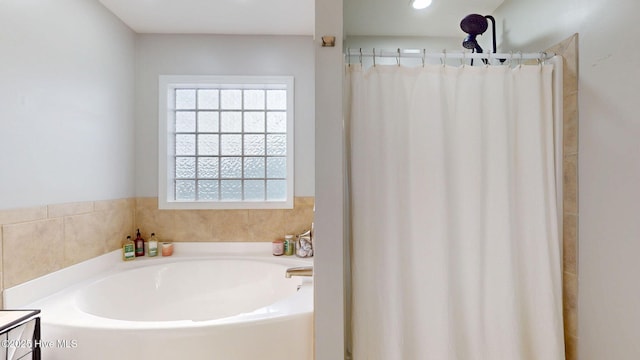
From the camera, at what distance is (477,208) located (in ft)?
3.97

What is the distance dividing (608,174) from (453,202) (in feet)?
1.77

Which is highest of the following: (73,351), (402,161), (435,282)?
(402,161)

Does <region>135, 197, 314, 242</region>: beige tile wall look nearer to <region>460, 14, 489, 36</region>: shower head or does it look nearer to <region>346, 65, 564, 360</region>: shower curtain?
<region>346, 65, 564, 360</region>: shower curtain

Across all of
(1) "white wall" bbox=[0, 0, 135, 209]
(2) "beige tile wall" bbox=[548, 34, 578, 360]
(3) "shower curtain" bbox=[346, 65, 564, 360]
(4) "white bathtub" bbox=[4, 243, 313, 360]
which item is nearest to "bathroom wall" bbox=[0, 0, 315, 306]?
(1) "white wall" bbox=[0, 0, 135, 209]

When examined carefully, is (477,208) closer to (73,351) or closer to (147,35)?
(73,351)

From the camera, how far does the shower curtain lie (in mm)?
1186

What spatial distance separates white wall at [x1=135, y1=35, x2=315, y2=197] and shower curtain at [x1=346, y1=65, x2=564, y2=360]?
1369 mm

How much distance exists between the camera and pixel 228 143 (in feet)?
8.51

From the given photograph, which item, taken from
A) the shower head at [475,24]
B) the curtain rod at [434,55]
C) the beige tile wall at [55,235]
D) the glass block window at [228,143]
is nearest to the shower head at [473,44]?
the shower head at [475,24]

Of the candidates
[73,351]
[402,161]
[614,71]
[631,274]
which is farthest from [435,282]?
[73,351]

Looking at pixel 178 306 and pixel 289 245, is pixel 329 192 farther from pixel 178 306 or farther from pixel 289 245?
pixel 178 306

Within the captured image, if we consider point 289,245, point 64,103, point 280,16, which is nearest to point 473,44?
point 280,16

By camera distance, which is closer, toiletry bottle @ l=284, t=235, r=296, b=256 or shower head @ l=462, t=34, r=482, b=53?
shower head @ l=462, t=34, r=482, b=53

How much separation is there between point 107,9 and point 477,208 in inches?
114
